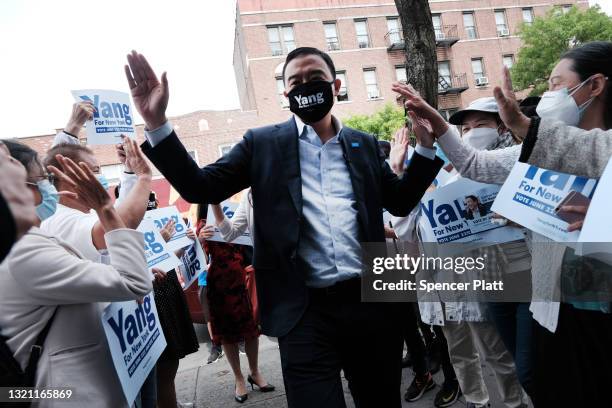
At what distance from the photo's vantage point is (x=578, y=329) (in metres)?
1.66

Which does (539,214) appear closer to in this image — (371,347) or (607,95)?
(607,95)

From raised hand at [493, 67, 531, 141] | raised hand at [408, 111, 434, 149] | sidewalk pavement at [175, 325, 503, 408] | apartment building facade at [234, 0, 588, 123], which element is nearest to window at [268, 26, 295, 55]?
apartment building facade at [234, 0, 588, 123]

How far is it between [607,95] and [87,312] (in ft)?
7.82

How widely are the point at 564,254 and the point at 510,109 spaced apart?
2.12 feet

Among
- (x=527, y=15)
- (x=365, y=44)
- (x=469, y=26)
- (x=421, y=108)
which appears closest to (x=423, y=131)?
(x=421, y=108)

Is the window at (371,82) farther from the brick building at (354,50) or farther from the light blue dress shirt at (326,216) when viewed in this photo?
the light blue dress shirt at (326,216)

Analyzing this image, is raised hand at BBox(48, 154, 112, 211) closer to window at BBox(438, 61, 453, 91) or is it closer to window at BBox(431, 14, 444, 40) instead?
window at BBox(438, 61, 453, 91)

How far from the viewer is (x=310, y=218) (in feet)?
6.17

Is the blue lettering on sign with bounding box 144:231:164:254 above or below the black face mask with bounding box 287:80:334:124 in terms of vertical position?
below

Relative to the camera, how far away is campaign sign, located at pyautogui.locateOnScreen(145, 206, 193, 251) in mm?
3518

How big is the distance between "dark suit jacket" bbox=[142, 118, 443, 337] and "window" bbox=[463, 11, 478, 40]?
28939mm

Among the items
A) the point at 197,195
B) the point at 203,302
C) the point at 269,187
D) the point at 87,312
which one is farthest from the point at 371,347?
the point at 203,302

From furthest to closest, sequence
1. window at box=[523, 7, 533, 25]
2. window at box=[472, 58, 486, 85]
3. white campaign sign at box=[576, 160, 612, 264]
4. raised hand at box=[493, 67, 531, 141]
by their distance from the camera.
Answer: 1. window at box=[523, 7, 533, 25]
2. window at box=[472, 58, 486, 85]
3. raised hand at box=[493, 67, 531, 141]
4. white campaign sign at box=[576, 160, 612, 264]

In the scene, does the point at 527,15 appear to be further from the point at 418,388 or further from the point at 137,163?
the point at 137,163
